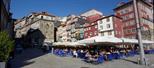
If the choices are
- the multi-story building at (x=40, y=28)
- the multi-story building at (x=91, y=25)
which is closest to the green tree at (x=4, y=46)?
the multi-story building at (x=91, y=25)

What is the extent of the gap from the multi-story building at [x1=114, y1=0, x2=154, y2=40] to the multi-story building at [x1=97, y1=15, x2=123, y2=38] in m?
1.78

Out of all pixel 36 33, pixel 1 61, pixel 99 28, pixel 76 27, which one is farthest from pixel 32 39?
pixel 1 61

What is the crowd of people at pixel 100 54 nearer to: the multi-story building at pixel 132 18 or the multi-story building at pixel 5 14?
the multi-story building at pixel 5 14

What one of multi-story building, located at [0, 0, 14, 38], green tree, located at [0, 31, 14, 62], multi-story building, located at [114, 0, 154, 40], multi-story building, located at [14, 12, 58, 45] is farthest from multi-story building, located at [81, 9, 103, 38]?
green tree, located at [0, 31, 14, 62]

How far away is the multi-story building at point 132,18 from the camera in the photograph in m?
58.8

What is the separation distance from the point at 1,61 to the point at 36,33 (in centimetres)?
7016

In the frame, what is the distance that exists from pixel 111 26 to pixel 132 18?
21.5 ft

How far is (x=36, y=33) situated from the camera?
266 feet

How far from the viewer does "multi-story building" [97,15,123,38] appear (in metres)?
60.9

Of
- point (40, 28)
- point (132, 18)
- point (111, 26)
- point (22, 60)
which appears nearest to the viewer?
point (22, 60)

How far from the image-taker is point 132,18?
59.4 meters

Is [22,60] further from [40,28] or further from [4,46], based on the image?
[40,28]

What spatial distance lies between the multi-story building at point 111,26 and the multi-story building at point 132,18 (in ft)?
5.85

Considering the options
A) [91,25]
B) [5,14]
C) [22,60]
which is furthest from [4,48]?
[91,25]
